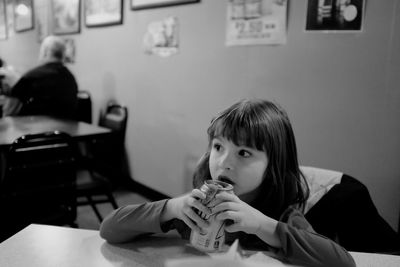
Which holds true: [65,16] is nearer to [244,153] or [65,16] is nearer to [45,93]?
[45,93]

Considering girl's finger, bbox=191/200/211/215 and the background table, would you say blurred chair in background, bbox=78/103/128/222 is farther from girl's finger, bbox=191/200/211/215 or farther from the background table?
girl's finger, bbox=191/200/211/215

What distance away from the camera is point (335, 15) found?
1840mm

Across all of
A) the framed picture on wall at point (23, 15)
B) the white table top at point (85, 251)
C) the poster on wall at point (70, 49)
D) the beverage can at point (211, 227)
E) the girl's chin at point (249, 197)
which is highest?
the framed picture on wall at point (23, 15)

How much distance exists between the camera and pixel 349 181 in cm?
121

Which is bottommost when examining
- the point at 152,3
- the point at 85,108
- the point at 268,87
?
the point at 85,108

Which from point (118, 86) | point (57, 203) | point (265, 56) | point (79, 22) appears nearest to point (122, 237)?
point (57, 203)

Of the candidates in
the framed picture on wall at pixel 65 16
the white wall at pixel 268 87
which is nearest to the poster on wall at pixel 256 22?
the white wall at pixel 268 87

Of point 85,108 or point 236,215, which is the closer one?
point 236,215

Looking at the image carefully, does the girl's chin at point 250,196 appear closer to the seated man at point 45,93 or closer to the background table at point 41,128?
the background table at point 41,128

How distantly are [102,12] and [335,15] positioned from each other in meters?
2.46

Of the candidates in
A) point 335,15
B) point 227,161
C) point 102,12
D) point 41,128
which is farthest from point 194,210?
point 102,12

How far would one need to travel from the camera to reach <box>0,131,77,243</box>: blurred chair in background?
5.94 feet

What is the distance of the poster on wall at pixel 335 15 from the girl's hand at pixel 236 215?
1392 mm

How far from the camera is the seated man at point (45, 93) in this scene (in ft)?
9.95
